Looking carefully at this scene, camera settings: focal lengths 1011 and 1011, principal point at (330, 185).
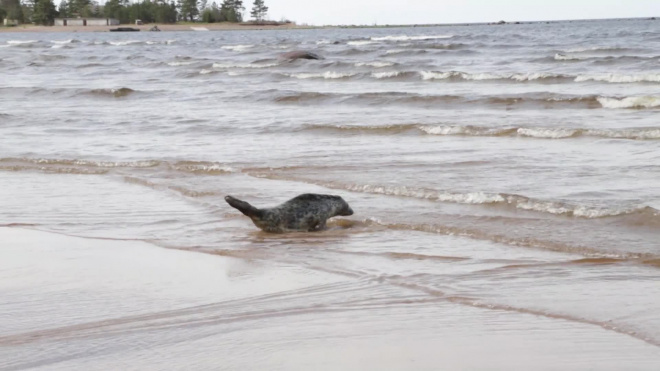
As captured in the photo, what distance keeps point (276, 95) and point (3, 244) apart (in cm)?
1382

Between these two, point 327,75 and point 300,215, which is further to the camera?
point 327,75

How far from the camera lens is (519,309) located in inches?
203

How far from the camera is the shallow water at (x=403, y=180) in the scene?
19.5 feet

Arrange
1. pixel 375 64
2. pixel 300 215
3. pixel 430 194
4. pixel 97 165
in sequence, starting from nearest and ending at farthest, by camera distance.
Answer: pixel 300 215, pixel 430 194, pixel 97 165, pixel 375 64

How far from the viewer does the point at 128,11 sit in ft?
480

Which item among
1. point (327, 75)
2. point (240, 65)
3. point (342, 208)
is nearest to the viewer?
point (342, 208)

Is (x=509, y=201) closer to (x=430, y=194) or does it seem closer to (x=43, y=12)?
(x=430, y=194)

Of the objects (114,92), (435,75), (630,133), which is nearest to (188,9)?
(435,75)

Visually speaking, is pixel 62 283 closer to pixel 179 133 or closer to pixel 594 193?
pixel 594 193

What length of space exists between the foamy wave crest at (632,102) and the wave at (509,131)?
11.6 feet

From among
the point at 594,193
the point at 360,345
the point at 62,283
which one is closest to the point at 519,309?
the point at 360,345

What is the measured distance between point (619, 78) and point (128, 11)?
132 m

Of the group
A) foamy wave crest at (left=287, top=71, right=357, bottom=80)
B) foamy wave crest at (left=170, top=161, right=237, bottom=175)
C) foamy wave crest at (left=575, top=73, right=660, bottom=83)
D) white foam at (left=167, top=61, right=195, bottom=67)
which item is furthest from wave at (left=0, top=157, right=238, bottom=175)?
white foam at (left=167, top=61, right=195, bottom=67)

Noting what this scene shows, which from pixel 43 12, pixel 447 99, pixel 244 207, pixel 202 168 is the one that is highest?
pixel 244 207
